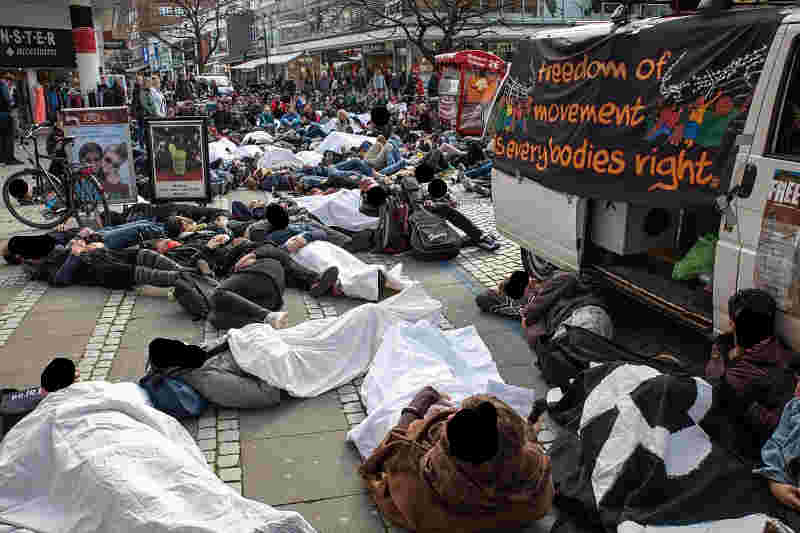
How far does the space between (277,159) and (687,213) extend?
35.9 feet

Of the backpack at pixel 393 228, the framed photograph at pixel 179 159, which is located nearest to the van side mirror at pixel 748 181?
the backpack at pixel 393 228

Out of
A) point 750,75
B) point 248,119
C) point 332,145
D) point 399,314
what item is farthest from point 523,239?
point 248,119

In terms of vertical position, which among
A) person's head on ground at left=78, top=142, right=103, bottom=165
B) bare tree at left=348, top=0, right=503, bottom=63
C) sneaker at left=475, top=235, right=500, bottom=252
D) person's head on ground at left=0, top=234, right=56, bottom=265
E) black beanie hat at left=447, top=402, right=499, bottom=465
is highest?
bare tree at left=348, top=0, right=503, bottom=63

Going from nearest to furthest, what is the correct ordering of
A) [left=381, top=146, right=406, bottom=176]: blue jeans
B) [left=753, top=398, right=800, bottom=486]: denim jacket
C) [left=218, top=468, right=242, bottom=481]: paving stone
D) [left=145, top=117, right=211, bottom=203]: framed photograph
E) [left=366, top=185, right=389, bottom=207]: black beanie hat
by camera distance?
[left=753, top=398, right=800, bottom=486]: denim jacket
[left=218, top=468, right=242, bottom=481]: paving stone
[left=366, top=185, right=389, bottom=207]: black beanie hat
[left=145, top=117, right=211, bottom=203]: framed photograph
[left=381, top=146, right=406, bottom=176]: blue jeans

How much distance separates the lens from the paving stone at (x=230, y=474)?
4230mm

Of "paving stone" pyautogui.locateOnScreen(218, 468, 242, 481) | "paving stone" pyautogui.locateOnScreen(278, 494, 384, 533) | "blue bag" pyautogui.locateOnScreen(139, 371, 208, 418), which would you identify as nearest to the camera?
"paving stone" pyautogui.locateOnScreen(278, 494, 384, 533)

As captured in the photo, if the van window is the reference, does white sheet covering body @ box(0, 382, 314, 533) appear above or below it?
below

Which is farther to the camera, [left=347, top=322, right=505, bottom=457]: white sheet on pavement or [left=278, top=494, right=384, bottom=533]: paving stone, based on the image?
[left=347, top=322, right=505, bottom=457]: white sheet on pavement

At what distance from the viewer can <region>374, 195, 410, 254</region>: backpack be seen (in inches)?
357

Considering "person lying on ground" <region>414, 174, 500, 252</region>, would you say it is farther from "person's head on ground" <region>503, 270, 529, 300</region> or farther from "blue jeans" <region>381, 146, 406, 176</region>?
"blue jeans" <region>381, 146, 406, 176</region>

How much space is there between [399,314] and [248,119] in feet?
76.8

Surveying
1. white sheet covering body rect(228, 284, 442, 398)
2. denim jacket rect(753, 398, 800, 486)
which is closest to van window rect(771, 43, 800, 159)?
denim jacket rect(753, 398, 800, 486)

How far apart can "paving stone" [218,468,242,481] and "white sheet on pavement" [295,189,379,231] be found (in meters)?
5.83

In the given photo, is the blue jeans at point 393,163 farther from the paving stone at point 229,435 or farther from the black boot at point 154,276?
the paving stone at point 229,435
